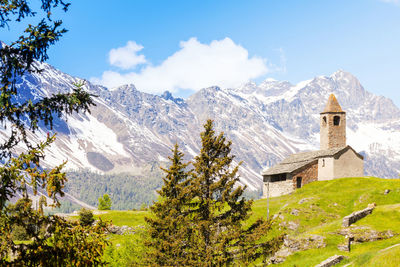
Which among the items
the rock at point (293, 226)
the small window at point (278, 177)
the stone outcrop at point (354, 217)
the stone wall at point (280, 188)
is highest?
the small window at point (278, 177)

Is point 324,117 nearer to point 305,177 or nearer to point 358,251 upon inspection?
point 305,177

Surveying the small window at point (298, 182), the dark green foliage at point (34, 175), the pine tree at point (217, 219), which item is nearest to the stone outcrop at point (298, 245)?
the pine tree at point (217, 219)

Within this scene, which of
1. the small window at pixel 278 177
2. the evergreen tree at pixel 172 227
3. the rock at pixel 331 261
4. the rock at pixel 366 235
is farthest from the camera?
the small window at pixel 278 177

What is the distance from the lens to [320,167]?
85125 millimetres

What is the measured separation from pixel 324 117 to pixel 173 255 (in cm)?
6289

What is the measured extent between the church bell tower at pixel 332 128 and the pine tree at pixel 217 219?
180 feet

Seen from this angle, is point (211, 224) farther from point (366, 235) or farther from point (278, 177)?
point (278, 177)

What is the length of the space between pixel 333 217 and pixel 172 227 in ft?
93.7

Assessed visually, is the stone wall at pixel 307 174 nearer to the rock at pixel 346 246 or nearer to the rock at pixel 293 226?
the rock at pixel 293 226

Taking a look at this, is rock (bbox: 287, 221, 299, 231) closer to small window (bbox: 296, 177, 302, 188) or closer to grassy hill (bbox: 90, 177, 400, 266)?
grassy hill (bbox: 90, 177, 400, 266)

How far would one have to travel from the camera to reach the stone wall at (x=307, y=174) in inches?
3297

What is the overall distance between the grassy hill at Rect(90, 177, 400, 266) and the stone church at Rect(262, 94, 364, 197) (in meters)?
2.56

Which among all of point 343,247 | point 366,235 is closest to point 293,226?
point 366,235

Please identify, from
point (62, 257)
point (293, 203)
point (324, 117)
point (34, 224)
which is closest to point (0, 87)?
point (34, 224)
